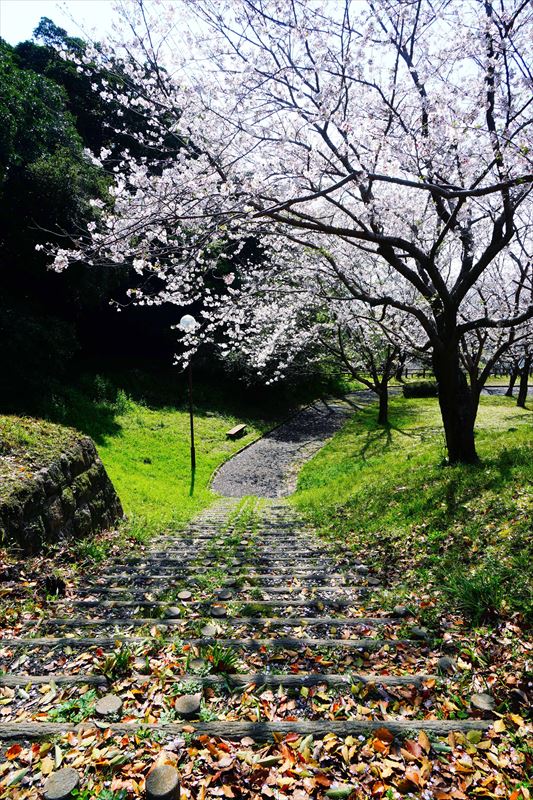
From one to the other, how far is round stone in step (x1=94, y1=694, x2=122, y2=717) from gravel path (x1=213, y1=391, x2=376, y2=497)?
936cm

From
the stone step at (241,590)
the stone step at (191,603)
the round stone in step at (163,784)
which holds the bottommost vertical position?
the stone step at (241,590)

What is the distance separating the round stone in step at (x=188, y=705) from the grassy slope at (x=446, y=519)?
2096mm

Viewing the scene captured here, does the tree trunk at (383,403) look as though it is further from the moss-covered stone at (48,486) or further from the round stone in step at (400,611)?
the round stone in step at (400,611)

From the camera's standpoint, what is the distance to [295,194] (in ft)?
19.8

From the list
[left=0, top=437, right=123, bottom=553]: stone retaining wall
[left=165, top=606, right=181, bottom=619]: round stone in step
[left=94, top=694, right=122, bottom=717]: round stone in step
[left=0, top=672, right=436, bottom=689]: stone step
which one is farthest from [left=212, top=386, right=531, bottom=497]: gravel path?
[left=94, top=694, right=122, bottom=717]: round stone in step

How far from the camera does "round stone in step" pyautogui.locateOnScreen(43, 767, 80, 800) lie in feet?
5.40

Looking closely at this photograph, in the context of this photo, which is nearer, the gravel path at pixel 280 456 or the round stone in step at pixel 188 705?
the round stone in step at pixel 188 705

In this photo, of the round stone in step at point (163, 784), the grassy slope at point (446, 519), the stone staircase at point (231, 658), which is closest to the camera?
the round stone in step at point (163, 784)

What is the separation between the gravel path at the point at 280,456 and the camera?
12102 mm

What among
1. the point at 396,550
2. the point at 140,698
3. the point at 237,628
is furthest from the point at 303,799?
the point at 396,550

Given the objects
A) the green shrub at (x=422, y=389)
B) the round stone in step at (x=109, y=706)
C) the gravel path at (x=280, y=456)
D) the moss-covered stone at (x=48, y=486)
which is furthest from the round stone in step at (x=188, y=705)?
the green shrub at (x=422, y=389)

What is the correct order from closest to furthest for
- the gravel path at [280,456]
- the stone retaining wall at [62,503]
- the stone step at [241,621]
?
the stone step at [241,621] → the stone retaining wall at [62,503] → the gravel path at [280,456]

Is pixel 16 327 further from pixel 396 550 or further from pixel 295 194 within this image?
pixel 396 550

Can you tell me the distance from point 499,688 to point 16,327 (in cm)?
1291
